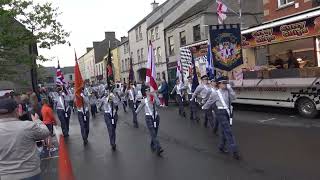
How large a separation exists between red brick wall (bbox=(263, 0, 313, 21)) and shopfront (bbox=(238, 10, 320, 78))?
3.10 metres

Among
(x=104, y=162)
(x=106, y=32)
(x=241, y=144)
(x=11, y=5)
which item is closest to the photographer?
(x=104, y=162)

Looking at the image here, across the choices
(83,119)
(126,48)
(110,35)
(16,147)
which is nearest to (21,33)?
(83,119)

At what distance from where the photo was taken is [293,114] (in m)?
15.9

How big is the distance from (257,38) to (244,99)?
262cm

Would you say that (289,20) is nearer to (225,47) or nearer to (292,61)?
(292,61)

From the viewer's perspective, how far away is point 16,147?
428 centimetres

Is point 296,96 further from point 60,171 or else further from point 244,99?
point 60,171

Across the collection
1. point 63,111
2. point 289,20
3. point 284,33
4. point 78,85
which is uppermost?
point 289,20

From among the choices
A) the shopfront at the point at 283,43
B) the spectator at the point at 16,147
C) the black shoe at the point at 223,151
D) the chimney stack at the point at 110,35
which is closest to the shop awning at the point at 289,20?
the shopfront at the point at 283,43

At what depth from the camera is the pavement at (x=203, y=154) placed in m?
7.97

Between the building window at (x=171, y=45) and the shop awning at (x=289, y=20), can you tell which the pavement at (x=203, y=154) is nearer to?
the shop awning at (x=289, y=20)

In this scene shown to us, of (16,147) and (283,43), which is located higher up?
(283,43)

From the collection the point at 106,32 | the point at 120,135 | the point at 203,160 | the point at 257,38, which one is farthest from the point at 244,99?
the point at 106,32

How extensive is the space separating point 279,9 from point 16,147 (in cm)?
1921
